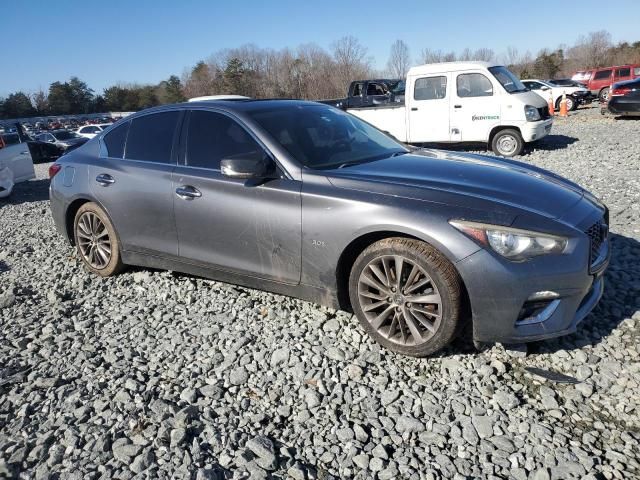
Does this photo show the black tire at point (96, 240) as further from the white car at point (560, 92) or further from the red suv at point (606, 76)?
the red suv at point (606, 76)

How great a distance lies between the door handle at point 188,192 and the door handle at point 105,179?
897 mm

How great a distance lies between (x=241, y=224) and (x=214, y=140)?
80 cm

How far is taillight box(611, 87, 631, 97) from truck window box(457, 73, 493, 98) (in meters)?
8.35

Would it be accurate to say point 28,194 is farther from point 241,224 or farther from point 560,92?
point 560,92

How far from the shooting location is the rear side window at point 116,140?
4.70 metres

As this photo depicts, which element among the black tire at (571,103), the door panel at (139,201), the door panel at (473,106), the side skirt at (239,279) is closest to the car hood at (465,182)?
the side skirt at (239,279)

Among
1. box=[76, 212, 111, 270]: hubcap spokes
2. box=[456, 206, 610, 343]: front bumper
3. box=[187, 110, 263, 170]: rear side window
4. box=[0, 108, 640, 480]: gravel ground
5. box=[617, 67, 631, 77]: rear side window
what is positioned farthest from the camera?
box=[617, 67, 631, 77]: rear side window

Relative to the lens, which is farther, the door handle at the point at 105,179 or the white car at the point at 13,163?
the white car at the point at 13,163

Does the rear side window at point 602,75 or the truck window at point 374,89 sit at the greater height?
the rear side window at point 602,75

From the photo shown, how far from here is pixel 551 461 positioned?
90.7 inches

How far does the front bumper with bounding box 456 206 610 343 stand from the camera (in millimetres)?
2793

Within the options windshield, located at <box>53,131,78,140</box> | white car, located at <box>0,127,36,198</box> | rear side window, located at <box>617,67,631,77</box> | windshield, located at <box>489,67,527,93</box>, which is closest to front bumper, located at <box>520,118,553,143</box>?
windshield, located at <box>489,67,527,93</box>

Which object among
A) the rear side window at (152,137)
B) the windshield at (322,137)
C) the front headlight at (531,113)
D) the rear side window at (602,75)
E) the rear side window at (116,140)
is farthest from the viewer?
the rear side window at (602,75)

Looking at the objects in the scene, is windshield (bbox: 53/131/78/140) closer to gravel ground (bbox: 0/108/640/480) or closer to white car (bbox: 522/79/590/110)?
white car (bbox: 522/79/590/110)
